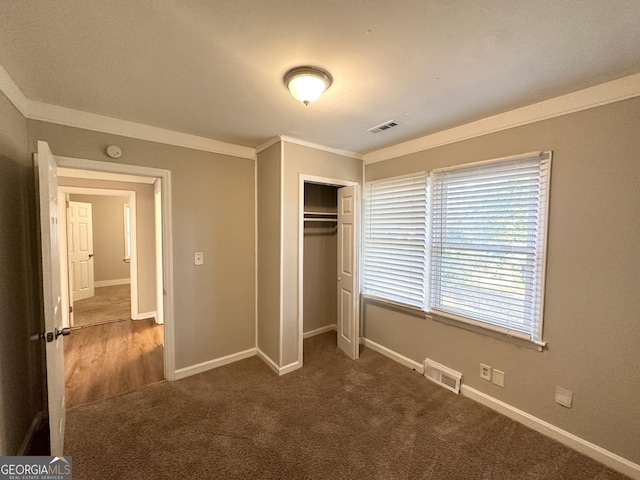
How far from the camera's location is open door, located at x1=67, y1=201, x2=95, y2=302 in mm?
5328

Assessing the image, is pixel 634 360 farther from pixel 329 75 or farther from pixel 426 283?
pixel 329 75

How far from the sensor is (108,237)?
6.88 m

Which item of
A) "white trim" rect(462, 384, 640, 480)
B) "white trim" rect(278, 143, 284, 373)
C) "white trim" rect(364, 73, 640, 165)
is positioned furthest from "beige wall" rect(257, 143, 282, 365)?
"white trim" rect(462, 384, 640, 480)

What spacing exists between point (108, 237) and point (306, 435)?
738 cm

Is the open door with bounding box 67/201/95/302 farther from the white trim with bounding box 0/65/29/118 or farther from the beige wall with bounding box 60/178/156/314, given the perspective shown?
the white trim with bounding box 0/65/29/118

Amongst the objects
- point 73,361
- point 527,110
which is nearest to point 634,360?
point 527,110

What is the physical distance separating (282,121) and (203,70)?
2.79ft

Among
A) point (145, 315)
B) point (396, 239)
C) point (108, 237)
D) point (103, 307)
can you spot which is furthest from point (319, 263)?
point (108, 237)

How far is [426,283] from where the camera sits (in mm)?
2756

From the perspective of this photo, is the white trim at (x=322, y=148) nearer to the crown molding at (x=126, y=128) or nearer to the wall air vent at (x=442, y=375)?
the crown molding at (x=126, y=128)

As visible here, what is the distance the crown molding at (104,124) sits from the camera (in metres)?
1.82

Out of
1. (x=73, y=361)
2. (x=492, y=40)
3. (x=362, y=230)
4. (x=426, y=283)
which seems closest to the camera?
(x=492, y=40)

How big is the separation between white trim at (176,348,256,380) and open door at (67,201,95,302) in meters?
4.25

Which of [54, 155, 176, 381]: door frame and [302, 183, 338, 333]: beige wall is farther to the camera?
[302, 183, 338, 333]: beige wall
